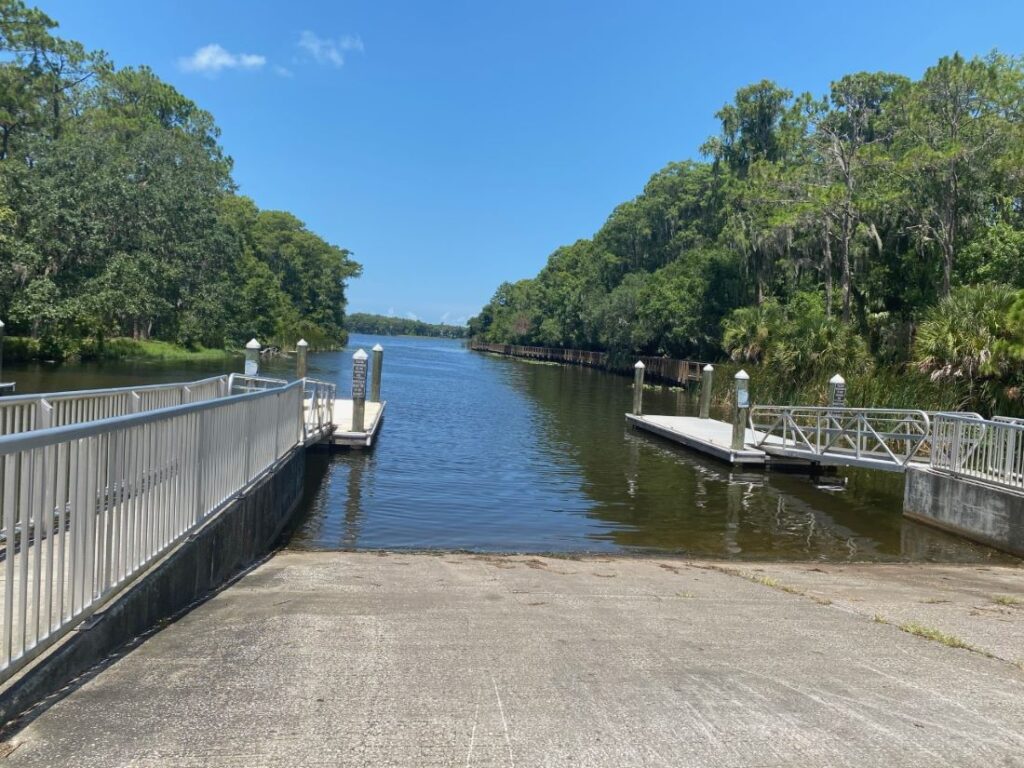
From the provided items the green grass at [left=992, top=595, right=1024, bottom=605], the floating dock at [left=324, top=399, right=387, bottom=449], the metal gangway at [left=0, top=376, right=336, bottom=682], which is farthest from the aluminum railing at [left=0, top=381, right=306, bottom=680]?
the floating dock at [left=324, top=399, right=387, bottom=449]

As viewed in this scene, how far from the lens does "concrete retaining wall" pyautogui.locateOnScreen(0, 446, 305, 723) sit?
11.1 ft

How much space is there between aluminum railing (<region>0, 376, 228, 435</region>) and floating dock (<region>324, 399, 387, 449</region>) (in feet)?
21.5

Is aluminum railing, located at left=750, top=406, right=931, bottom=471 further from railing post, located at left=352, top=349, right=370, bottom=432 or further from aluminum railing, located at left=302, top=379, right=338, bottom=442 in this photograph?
aluminum railing, located at left=302, top=379, right=338, bottom=442

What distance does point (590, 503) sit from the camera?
49.2 ft

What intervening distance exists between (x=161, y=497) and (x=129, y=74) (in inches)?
3307

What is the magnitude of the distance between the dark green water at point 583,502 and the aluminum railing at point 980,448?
1.15 meters

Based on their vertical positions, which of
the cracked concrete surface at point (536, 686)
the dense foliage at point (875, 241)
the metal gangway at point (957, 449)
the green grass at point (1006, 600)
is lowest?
the green grass at point (1006, 600)

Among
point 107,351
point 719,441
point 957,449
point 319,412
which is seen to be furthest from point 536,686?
point 107,351

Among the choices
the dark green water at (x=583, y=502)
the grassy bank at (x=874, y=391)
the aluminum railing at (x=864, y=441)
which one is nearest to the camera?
the dark green water at (x=583, y=502)

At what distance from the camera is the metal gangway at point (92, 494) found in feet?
11.0

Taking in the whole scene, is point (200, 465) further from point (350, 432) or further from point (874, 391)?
point (874, 391)

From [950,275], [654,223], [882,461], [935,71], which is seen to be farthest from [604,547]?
[654,223]

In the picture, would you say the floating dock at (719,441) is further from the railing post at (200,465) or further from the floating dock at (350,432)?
the railing post at (200,465)

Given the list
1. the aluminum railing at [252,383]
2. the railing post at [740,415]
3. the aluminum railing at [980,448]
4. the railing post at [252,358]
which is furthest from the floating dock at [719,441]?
the railing post at [252,358]
